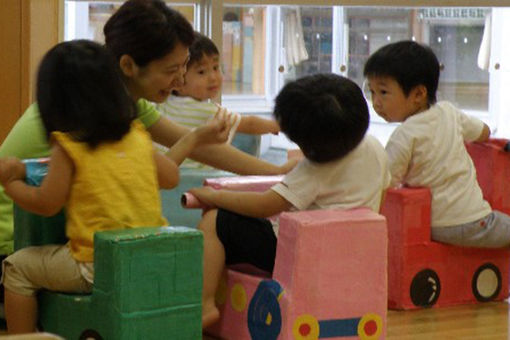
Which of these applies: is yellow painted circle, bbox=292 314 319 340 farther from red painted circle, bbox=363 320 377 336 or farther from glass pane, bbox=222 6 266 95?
glass pane, bbox=222 6 266 95

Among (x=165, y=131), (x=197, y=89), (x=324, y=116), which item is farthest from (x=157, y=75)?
(x=197, y=89)

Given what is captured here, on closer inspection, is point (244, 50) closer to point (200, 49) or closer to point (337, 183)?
point (200, 49)

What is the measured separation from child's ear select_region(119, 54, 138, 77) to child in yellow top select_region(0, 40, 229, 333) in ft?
0.57

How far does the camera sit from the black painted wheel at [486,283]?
2723 mm

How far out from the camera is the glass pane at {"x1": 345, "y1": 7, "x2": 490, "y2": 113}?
4.25 meters

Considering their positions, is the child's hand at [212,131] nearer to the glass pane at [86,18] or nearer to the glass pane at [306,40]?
the glass pane at [86,18]

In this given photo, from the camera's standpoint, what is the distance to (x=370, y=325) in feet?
6.64

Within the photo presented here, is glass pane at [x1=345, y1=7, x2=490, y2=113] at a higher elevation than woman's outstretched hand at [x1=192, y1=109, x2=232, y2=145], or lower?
higher

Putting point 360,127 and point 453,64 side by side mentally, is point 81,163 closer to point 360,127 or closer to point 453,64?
point 360,127

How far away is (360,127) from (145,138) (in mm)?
462

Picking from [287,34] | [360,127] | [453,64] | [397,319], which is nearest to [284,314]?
[360,127]

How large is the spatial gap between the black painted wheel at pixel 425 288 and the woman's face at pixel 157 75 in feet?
3.01

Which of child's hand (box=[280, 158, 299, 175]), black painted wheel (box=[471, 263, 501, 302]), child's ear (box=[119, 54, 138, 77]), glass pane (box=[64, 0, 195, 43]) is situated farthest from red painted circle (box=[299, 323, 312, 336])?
glass pane (box=[64, 0, 195, 43])

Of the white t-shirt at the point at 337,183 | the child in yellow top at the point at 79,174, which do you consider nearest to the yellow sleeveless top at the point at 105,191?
the child in yellow top at the point at 79,174
